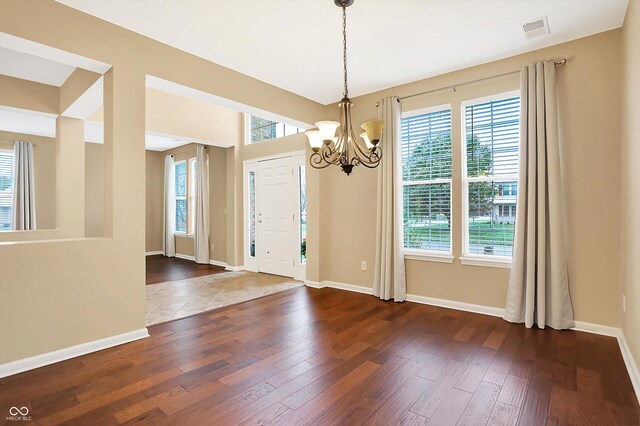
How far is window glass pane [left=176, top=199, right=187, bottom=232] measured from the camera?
8227 millimetres

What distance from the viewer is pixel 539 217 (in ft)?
10.3

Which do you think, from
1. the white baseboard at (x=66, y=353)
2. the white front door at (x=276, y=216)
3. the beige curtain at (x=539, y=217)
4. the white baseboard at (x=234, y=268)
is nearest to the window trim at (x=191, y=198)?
the white baseboard at (x=234, y=268)

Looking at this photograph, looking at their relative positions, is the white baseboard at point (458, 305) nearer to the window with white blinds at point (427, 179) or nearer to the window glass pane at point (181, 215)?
the window with white blinds at point (427, 179)

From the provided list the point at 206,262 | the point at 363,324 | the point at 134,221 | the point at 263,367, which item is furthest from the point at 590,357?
the point at 206,262

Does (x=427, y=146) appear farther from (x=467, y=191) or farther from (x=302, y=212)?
(x=302, y=212)

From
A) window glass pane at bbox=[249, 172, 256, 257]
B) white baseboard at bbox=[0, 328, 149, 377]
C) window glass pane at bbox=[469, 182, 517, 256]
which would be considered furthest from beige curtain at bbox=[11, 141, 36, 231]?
window glass pane at bbox=[469, 182, 517, 256]

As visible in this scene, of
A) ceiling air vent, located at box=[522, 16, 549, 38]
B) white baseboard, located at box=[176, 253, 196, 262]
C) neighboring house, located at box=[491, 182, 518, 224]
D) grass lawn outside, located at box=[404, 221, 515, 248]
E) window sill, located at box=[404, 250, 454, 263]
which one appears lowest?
white baseboard, located at box=[176, 253, 196, 262]

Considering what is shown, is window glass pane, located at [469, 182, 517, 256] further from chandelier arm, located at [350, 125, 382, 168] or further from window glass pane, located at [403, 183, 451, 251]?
chandelier arm, located at [350, 125, 382, 168]

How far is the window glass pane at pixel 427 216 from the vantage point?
13.0ft

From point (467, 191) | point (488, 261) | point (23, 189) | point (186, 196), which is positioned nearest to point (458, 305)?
point (488, 261)

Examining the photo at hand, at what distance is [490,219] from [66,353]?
423cm

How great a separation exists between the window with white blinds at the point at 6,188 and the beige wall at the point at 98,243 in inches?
223

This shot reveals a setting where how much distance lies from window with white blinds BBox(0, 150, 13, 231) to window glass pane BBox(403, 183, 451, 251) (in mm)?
7749

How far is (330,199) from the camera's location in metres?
5.02
